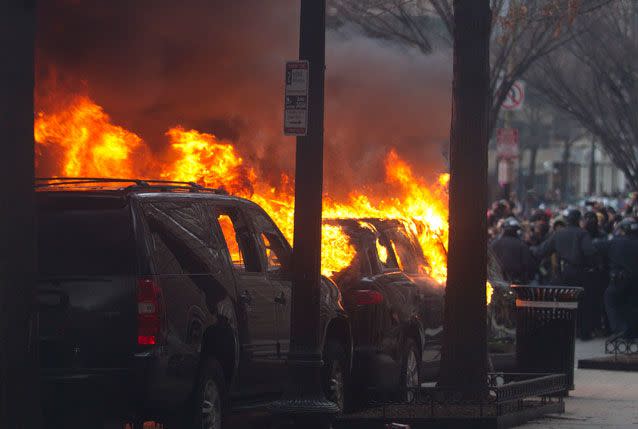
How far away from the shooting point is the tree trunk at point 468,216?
1157cm

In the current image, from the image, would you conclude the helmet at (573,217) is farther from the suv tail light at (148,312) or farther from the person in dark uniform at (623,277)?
the suv tail light at (148,312)

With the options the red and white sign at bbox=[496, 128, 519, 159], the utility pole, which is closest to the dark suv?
the utility pole

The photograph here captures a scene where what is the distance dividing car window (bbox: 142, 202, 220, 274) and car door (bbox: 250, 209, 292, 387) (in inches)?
34.2

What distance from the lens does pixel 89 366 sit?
851 cm

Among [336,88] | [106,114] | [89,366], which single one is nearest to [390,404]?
[89,366]

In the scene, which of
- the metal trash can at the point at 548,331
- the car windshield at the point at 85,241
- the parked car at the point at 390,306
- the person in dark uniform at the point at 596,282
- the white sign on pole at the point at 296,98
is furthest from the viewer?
the person in dark uniform at the point at 596,282

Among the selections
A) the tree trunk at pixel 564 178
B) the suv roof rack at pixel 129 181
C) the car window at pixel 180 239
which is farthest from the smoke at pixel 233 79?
the tree trunk at pixel 564 178

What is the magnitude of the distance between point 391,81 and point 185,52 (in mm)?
4288

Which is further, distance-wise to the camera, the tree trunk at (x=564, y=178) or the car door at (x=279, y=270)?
the tree trunk at (x=564, y=178)

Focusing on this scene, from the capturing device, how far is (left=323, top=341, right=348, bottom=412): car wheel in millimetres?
10930

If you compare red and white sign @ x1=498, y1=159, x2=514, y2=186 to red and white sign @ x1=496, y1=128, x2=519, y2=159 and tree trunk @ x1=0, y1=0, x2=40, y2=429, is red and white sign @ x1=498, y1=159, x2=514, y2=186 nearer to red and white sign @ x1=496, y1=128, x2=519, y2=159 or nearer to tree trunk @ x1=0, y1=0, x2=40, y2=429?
red and white sign @ x1=496, y1=128, x2=519, y2=159

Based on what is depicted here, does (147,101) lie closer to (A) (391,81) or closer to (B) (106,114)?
(B) (106,114)

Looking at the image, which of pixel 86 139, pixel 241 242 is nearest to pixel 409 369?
pixel 241 242

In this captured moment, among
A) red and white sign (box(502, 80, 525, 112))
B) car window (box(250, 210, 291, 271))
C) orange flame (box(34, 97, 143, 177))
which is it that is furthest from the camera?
red and white sign (box(502, 80, 525, 112))
